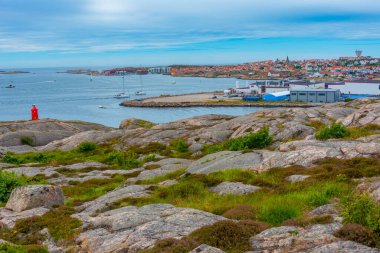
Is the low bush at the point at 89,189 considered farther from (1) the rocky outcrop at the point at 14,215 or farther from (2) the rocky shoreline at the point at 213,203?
(1) the rocky outcrop at the point at 14,215

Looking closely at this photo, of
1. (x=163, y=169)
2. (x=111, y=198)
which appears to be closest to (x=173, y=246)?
(x=111, y=198)

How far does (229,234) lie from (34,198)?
11.2 m

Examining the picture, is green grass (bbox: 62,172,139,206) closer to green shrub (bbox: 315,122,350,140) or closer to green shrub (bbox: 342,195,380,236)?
green shrub (bbox: 342,195,380,236)

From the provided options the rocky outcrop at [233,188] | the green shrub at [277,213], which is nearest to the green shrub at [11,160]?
the rocky outcrop at [233,188]

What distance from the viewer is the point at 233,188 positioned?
63.3ft

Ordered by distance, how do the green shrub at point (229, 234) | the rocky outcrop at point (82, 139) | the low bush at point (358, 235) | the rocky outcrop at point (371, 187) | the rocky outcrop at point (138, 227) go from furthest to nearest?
the rocky outcrop at point (82, 139) < the rocky outcrop at point (371, 187) < the rocky outcrop at point (138, 227) < the green shrub at point (229, 234) < the low bush at point (358, 235)

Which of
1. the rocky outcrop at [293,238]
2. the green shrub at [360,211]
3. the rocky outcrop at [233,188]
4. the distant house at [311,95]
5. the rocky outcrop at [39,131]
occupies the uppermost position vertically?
the green shrub at [360,211]

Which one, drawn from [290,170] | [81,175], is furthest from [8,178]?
[290,170]

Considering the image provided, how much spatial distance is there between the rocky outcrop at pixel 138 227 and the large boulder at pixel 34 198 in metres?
4.44

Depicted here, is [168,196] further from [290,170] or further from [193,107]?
[193,107]

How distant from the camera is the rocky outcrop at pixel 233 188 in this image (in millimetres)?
18728

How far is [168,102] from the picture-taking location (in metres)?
200

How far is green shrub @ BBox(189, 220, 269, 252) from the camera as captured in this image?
11469 mm

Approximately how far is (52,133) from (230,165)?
1687 inches
